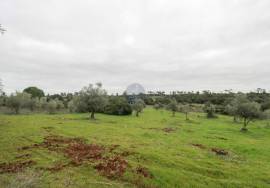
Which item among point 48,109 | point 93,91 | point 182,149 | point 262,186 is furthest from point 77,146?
point 48,109

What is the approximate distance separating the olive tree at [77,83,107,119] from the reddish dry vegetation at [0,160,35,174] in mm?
41803

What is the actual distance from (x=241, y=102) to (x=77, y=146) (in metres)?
44.0

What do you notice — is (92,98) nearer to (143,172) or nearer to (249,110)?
(249,110)

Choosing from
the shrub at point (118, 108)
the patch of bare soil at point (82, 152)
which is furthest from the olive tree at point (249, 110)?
the patch of bare soil at point (82, 152)

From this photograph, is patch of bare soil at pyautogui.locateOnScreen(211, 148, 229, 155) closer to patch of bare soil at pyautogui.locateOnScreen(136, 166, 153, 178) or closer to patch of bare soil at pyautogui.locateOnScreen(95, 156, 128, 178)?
patch of bare soil at pyautogui.locateOnScreen(136, 166, 153, 178)

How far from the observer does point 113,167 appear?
16.0 metres

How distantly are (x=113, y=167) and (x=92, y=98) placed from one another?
43.9 meters

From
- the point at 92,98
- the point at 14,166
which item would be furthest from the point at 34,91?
the point at 14,166

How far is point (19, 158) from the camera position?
57.4 feet

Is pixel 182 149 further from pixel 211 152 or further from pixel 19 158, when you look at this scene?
pixel 19 158

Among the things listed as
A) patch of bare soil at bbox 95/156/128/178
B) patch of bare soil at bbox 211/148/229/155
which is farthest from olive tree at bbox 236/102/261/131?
patch of bare soil at bbox 95/156/128/178

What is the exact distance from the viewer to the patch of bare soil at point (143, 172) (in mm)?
14836

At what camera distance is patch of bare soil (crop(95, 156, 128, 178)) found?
14844 mm

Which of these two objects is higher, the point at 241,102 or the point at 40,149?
the point at 241,102
